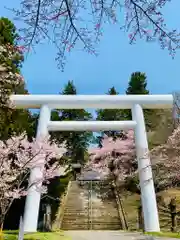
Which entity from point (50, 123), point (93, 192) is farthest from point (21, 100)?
point (93, 192)

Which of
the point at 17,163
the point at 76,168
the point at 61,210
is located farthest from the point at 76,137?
the point at 17,163

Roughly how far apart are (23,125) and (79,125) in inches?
161

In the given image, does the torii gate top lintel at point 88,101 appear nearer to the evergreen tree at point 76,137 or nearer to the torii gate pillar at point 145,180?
the torii gate pillar at point 145,180

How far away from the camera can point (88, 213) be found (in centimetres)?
1703

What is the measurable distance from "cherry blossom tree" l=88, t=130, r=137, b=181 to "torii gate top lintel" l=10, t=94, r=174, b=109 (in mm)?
4745

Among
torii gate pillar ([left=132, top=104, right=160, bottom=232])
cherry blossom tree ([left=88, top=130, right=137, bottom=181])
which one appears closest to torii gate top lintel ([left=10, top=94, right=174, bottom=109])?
torii gate pillar ([left=132, top=104, right=160, bottom=232])

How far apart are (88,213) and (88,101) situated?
6.54 metres

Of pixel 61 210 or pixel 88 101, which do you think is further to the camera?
pixel 61 210

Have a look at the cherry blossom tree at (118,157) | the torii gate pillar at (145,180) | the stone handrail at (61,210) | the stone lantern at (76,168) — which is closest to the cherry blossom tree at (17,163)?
the torii gate pillar at (145,180)

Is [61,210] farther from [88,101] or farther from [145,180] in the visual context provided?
[88,101]

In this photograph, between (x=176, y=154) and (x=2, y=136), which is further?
(x=2, y=136)

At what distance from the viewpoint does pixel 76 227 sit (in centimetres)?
1541

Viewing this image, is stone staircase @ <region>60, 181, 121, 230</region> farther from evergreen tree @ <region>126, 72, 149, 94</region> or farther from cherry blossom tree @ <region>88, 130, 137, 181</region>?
evergreen tree @ <region>126, 72, 149, 94</region>

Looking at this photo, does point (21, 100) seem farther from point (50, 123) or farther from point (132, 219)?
point (132, 219)
